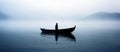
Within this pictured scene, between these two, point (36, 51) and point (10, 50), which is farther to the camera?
point (10, 50)

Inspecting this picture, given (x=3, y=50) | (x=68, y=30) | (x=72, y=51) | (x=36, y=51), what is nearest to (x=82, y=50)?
(x=72, y=51)

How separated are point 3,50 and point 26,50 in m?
1.39

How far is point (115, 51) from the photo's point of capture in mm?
12109

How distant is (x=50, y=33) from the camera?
2314 cm

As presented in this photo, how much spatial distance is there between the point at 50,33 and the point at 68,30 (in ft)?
6.90

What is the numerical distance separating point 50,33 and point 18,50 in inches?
409

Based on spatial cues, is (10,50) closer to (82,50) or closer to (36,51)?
(36,51)

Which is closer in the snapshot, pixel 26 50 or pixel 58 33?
pixel 26 50

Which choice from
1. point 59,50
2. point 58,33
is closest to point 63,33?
point 58,33

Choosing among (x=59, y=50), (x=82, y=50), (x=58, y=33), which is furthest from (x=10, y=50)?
(x=58, y=33)

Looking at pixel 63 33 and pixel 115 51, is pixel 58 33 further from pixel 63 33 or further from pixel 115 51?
pixel 115 51

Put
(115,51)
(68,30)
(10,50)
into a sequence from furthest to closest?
(68,30), (10,50), (115,51)

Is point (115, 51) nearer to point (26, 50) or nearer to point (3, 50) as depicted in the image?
point (26, 50)

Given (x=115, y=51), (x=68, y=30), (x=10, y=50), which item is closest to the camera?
(x=115, y=51)
